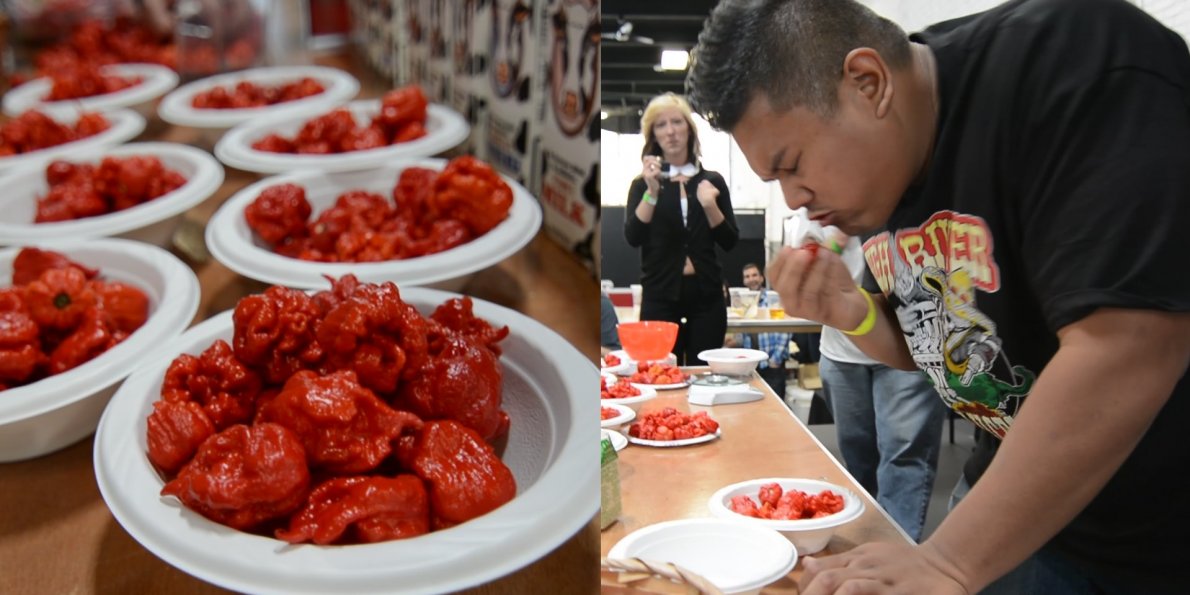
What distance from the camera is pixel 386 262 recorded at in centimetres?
124

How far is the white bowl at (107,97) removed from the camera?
93.7 inches

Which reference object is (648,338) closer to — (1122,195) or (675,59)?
(675,59)

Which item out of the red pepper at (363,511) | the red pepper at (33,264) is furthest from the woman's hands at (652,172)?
the red pepper at (33,264)

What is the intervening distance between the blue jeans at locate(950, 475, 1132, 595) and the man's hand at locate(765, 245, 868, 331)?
12 centimetres

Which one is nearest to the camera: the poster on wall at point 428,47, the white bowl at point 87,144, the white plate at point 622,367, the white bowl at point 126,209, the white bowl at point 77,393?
the white plate at point 622,367

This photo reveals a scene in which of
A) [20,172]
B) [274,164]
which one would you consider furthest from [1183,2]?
[20,172]

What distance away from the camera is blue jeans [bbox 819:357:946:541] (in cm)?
58

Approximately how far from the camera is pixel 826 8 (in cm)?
51

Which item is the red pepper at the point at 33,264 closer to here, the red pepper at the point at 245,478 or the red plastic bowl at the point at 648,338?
the red pepper at the point at 245,478

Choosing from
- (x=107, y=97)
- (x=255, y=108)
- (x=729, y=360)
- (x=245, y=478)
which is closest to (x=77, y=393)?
(x=245, y=478)

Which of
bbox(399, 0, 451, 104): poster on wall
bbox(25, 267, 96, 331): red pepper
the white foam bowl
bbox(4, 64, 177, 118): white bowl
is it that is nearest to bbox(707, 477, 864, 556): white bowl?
bbox(25, 267, 96, 331): red pepper

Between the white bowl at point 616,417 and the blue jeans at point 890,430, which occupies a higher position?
the blue jeans at point 890,430

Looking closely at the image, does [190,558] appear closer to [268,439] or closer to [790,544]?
[268,439]

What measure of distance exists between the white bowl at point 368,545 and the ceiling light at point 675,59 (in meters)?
0.34
